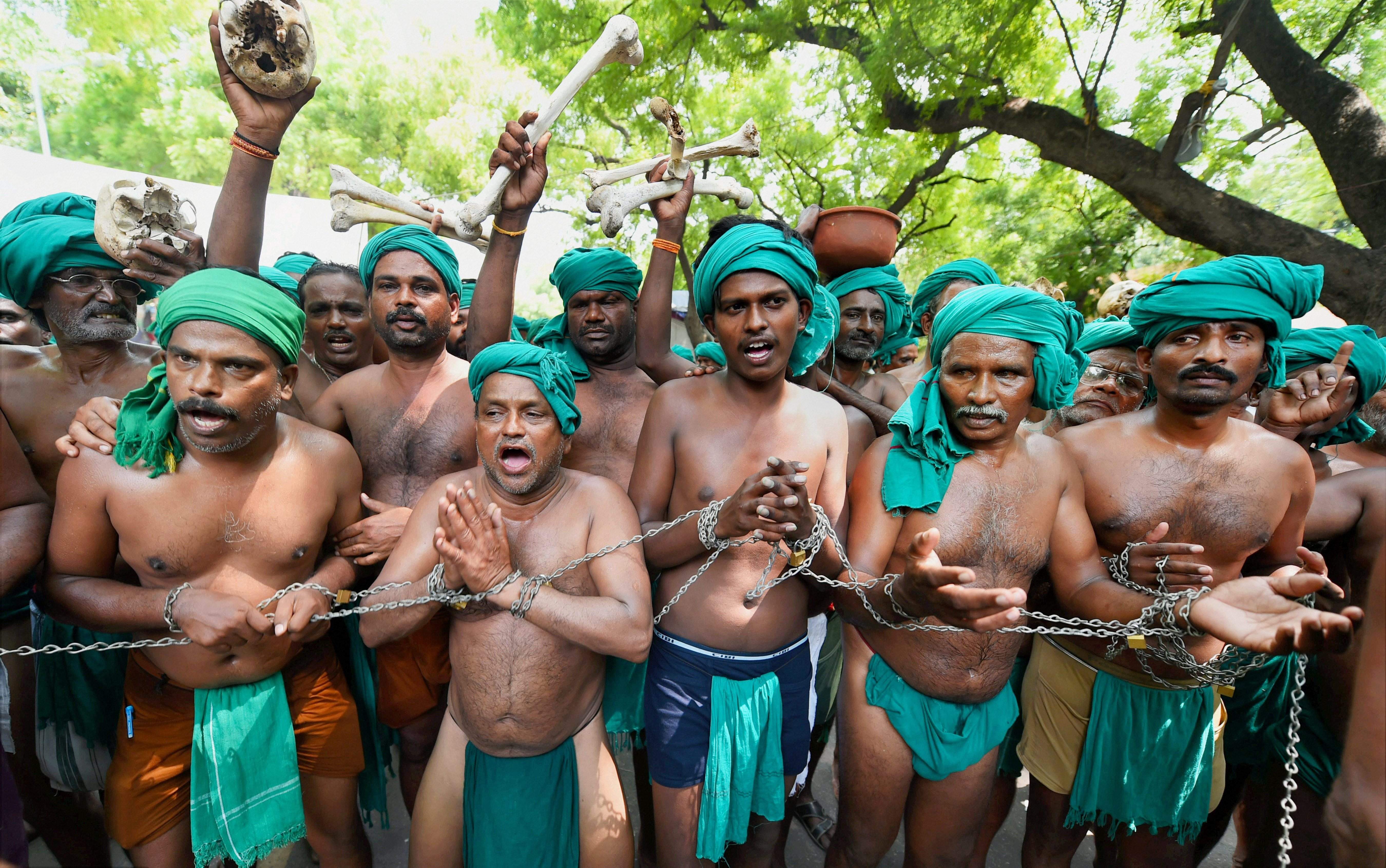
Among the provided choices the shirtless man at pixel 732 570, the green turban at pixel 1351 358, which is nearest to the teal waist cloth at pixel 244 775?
the shirtless man at pixel 732 570

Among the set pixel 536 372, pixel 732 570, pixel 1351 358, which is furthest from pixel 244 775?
pixel 1351 358

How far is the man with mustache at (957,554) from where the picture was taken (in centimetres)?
248

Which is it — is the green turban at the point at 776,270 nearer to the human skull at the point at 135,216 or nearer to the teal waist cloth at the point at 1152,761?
the teal waist cloth at the point at 1152,761

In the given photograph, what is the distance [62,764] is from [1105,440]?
452 cm

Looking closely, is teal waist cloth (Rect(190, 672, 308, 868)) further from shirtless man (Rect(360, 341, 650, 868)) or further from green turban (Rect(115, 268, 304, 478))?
green turban (Rect(115, 268, 304, 478))

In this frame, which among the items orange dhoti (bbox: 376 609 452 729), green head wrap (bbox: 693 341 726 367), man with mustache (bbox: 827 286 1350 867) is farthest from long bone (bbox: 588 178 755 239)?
orange dhoti (bbox: 376 609 452 729)

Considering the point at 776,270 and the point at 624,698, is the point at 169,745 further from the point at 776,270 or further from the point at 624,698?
the point at 776,270

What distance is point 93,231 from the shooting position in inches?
114

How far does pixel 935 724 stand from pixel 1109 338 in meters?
2.21

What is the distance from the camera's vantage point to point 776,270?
2.65 m

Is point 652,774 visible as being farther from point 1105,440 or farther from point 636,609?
point 1105,440

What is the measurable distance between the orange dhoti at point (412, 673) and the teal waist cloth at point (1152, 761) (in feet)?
9.03

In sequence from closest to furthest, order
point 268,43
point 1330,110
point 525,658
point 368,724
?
point 525,658, point 268,43, point 368,724, point 1330,110

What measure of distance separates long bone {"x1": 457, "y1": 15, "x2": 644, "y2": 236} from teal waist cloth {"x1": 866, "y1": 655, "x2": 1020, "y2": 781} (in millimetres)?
2513
